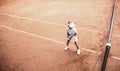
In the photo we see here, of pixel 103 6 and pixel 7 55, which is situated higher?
pixel 103 6

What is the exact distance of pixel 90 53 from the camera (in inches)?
261

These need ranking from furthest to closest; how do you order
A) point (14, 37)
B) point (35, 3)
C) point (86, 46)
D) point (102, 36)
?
1. point (35, 3)
2. point (14, 37)
3. point (102, 36)
4. point (86, 46)

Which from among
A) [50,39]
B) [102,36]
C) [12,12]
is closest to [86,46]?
[102,36]

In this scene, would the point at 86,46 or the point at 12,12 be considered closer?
the point at 86,46

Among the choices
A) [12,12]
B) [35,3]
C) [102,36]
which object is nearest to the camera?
[102,36]

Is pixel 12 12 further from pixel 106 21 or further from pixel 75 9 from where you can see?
pixel 106 21

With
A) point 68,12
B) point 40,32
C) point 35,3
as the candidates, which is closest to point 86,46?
point 40,32

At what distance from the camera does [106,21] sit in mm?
9266

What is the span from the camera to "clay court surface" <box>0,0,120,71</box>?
6238mm

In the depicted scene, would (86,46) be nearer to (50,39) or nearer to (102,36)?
(102,36)

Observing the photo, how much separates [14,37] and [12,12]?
167 inches

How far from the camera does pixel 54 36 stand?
27.0 ft

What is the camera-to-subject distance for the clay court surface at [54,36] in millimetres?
6238

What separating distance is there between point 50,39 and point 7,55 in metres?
2.22
